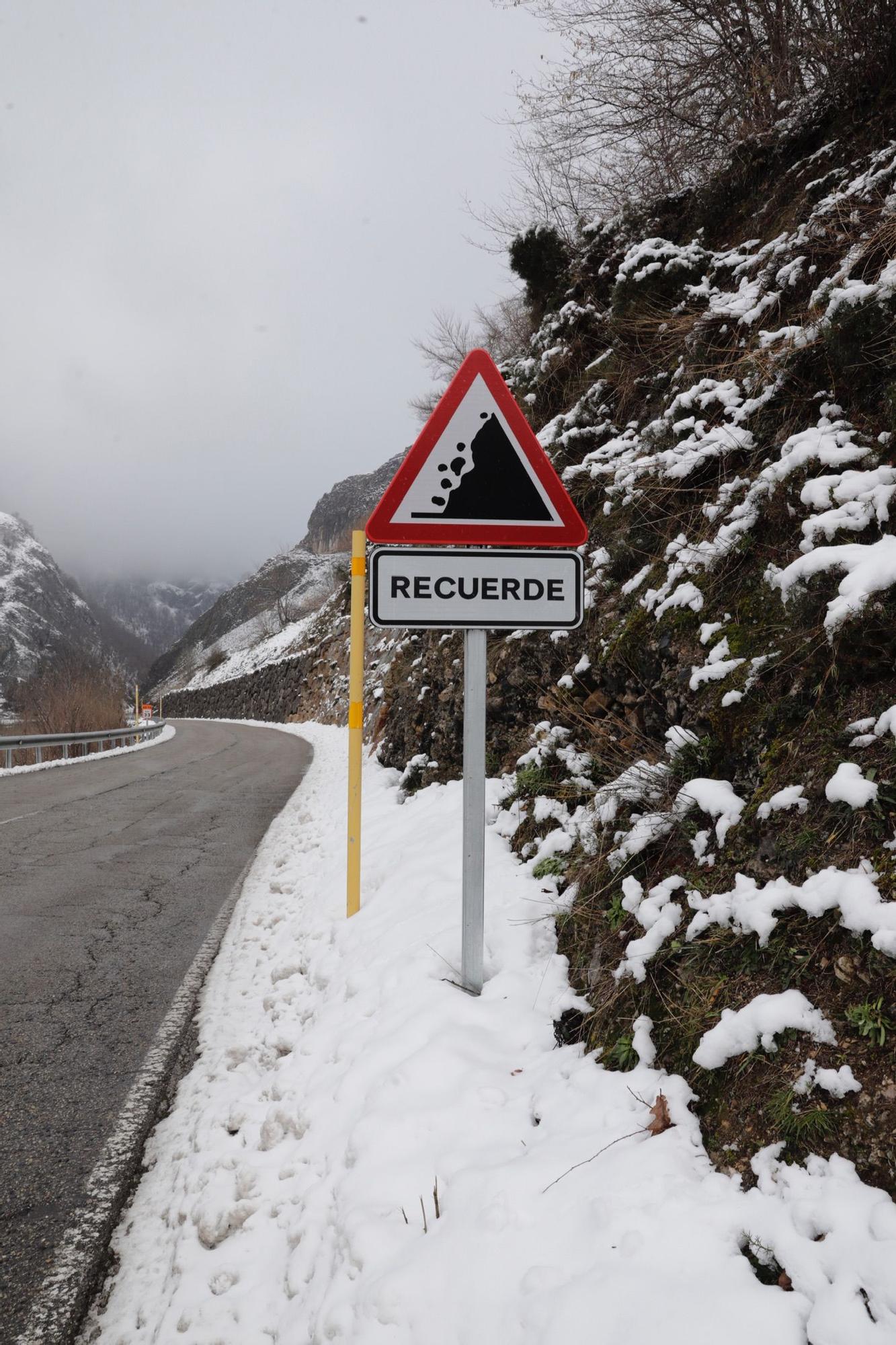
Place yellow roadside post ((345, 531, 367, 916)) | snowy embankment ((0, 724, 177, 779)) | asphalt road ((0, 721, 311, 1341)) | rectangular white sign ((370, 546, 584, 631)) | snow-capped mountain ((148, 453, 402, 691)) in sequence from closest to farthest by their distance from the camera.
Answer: asphalt road ((0, 721, 311, 1341)) < rectangular white sign ((370, 546, 584, 631)) < yellow roadside post ((345, 531, 367, 916)) < snowy embankment ((0, 724, 177, 779)) < snow-capped mountain ((148, 453, 402, 691))

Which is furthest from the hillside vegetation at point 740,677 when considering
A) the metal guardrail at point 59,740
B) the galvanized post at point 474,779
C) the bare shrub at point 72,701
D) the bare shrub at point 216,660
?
the bare shrub at point 216,660

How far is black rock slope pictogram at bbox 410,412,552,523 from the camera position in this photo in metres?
2.68

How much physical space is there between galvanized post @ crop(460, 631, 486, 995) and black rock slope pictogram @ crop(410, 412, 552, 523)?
465 millimetres

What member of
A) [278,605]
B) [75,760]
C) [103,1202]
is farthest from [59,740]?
[278,605]

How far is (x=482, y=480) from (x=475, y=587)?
1.36 feet

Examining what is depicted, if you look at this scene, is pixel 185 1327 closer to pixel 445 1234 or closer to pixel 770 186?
pixel 445 1234

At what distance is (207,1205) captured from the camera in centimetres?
224

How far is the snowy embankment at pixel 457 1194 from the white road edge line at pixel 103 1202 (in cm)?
6

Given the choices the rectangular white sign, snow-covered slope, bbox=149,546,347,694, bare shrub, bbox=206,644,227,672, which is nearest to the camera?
the rectangular white sign

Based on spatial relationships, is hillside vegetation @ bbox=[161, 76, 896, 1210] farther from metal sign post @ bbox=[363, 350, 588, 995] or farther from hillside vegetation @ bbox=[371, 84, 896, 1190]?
metal sign post @ bbox=[363, 350, 588, 995]

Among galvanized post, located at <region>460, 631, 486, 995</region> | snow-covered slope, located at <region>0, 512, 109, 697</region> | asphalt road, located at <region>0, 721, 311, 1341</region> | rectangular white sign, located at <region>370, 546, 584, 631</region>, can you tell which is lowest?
asphalt road, located at <region>0, 721, 311, 1341</region>

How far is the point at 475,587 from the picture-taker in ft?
8.66

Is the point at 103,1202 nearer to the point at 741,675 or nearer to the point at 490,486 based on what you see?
the point at 490,486

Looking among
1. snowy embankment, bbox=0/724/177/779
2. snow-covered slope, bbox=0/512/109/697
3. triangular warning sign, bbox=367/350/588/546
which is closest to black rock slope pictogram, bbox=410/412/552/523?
triangular warning sign, bbox=367/350/588/546
